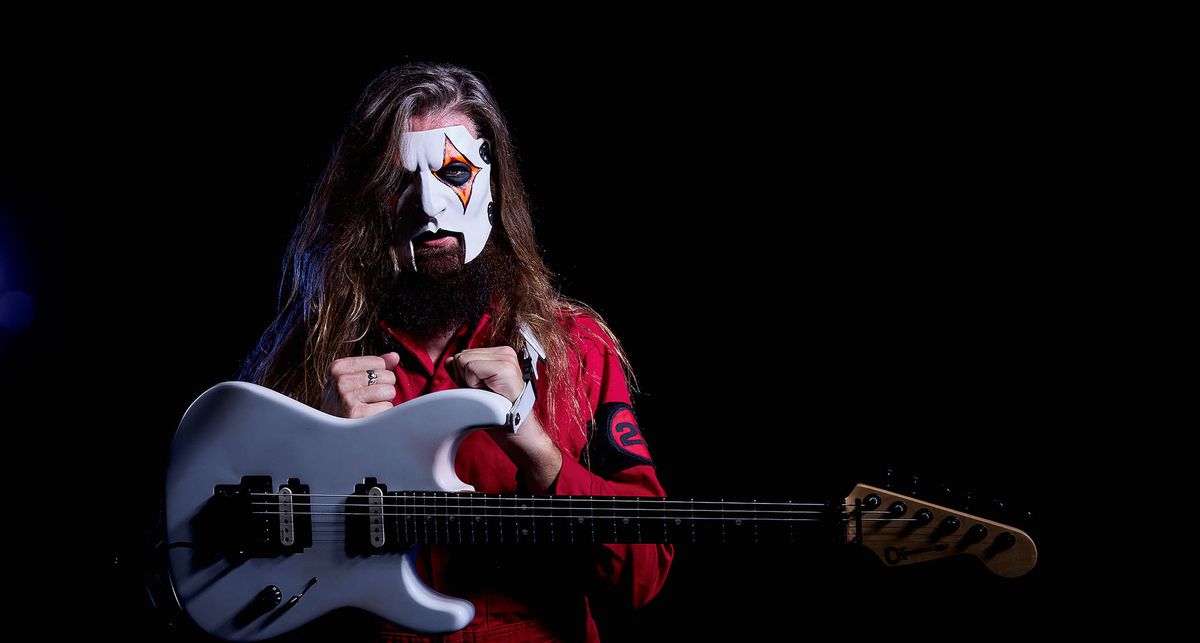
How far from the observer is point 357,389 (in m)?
1.68

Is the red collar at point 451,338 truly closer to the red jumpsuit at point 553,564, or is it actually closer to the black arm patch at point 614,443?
the red jumpsuit at point 553,564

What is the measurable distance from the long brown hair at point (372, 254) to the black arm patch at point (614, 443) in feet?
0.23

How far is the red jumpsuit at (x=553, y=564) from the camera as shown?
1.61 m

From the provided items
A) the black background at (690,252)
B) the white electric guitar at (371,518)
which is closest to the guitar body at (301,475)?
the white electric guitar at (371,518)

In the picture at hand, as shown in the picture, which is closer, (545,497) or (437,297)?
(545,497)

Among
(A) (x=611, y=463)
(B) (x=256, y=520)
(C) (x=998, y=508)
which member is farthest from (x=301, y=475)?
(C) (x=998, y=508)

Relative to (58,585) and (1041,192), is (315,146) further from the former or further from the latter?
(1041,192)

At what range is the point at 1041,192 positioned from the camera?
7.32 ft

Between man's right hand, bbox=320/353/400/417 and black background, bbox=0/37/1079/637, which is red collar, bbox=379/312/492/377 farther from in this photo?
black background, bbox=0/37/1079/637

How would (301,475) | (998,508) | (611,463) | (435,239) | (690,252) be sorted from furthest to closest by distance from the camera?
1. (690,252)
2. (435,239)
3. (611,463)
4. (301,475)
5. (998,508)

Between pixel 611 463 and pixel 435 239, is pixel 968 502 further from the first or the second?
pixel 435 239

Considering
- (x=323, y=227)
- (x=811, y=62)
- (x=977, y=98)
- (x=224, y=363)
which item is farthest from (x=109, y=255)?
(x=977, y=98)

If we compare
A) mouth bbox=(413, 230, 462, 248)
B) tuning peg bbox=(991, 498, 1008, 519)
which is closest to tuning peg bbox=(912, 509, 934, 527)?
tuning peg bbox=(991, 498, 1008, 519)

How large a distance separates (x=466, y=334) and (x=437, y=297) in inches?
4.7
